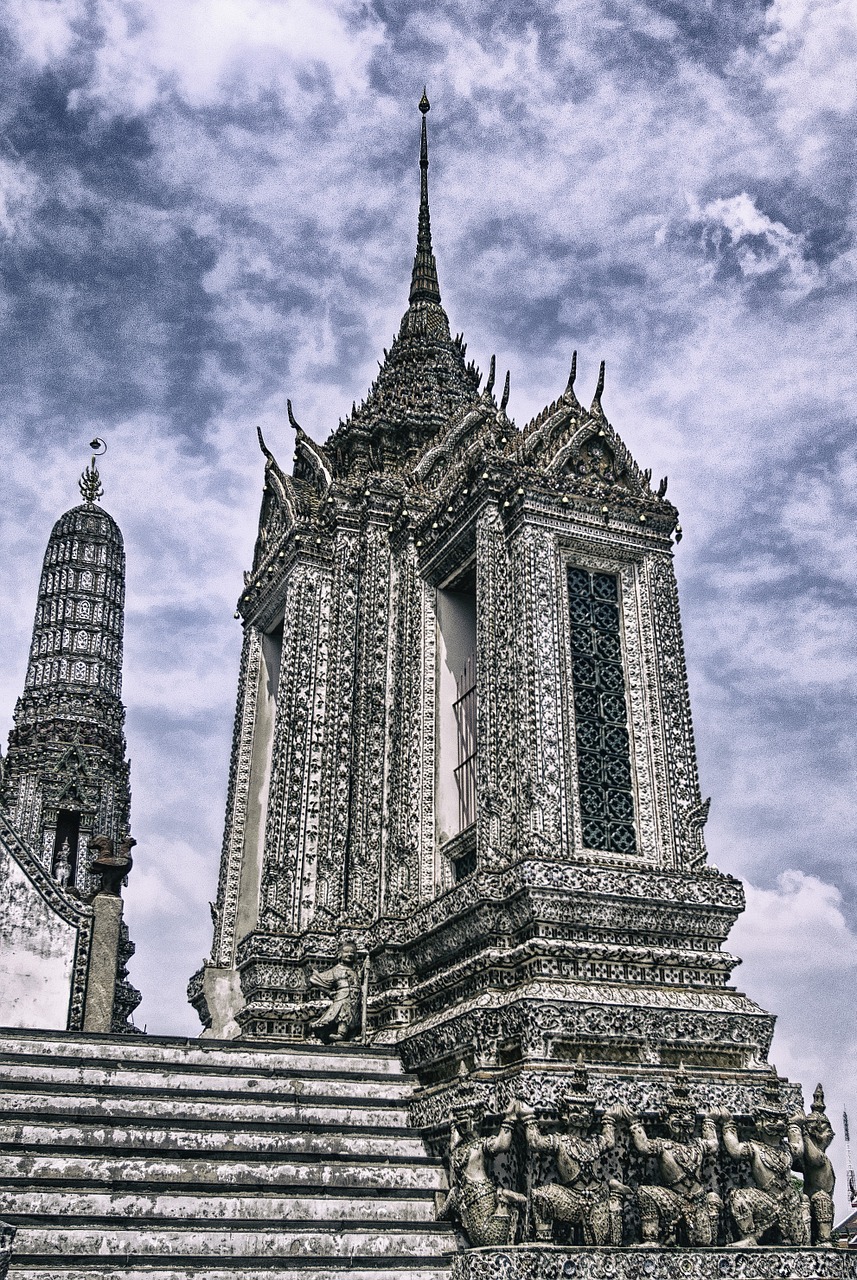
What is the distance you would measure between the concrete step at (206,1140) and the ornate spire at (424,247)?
13.7 meters

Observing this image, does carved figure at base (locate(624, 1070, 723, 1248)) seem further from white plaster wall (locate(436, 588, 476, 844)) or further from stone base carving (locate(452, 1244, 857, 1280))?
white plaster wall (locate(436, 588, 476, 844))

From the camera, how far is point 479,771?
514 inches

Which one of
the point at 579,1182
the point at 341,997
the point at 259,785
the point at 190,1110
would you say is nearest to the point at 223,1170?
the point at 190,1110

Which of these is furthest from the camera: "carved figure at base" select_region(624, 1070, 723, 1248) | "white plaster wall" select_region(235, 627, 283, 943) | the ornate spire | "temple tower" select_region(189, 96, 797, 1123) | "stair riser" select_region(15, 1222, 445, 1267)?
the ornate spire

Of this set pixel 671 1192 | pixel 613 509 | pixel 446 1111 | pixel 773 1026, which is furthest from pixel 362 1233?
pixel 613 509

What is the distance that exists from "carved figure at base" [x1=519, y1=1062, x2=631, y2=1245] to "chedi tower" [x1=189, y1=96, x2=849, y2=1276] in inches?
0.9

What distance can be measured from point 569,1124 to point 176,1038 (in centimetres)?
337

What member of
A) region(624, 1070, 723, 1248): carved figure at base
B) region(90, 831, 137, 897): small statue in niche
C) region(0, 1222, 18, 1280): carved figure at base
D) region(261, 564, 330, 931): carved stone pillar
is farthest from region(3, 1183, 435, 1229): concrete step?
region(90, 831, 137, 897): small statue in niche

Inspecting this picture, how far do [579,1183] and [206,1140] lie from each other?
2.74 m

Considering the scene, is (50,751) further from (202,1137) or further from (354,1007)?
(202,1137)

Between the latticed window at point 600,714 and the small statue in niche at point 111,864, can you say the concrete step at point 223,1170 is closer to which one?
the latticed window at point 600,714

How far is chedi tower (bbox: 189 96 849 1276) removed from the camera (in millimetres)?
10070

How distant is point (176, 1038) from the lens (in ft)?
36.5

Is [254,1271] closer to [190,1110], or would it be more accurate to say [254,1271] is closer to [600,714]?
[190,1110]
